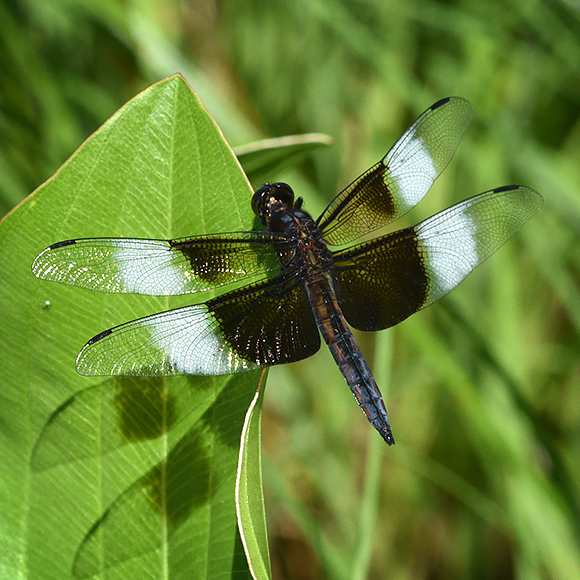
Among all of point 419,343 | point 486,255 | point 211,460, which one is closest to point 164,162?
point 211,460

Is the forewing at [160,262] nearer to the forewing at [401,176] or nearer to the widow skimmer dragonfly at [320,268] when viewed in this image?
the widow skimmer dragonfly at [320,268]

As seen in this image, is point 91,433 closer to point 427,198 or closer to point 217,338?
point 217,338

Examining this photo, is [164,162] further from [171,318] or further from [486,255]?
[486,255]

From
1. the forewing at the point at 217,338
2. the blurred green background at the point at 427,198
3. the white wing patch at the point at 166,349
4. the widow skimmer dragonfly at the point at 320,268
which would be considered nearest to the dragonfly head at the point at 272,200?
the widow skimmer dragonfly at the point at 320,268

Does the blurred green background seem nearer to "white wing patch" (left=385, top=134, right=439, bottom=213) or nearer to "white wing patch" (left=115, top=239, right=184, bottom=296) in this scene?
"white wing patch" (left=385, top=134, right=439, bottom=213)

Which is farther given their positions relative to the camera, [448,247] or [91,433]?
[448,247]

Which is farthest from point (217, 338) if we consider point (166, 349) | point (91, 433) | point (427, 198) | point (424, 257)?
point (427, 198)
